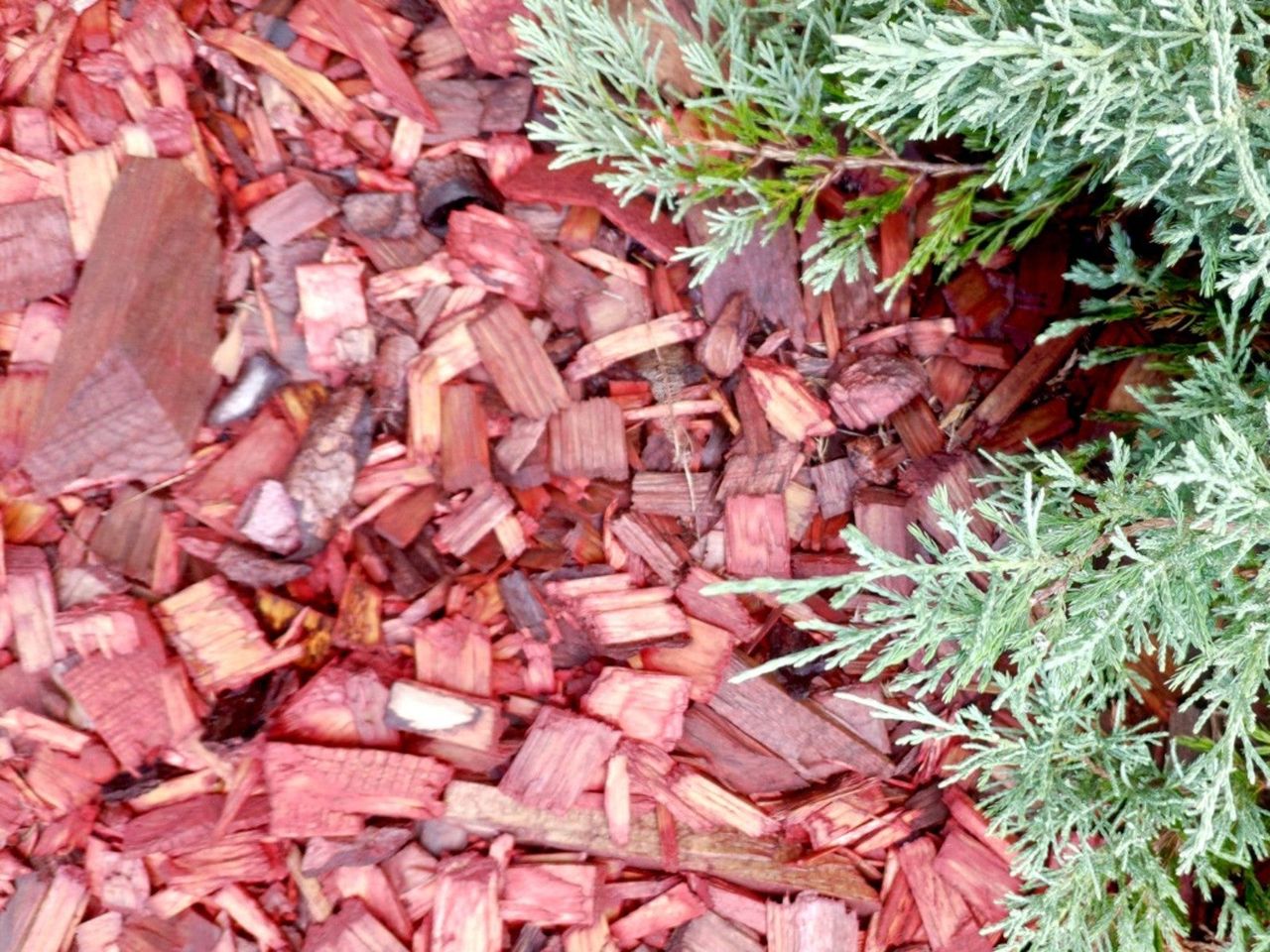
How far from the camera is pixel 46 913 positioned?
2713 mm

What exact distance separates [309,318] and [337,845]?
1441 mm

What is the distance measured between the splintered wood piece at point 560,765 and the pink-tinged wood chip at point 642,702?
0.15ft

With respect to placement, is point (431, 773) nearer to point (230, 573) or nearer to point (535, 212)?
point (230, 573)

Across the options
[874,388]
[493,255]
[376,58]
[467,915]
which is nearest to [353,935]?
[467,915]

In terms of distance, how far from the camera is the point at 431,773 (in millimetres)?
2670

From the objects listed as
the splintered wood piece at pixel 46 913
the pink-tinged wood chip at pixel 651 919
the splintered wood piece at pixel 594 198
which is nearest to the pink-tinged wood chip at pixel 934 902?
the pink-tinged wood chip at pixel 651 919

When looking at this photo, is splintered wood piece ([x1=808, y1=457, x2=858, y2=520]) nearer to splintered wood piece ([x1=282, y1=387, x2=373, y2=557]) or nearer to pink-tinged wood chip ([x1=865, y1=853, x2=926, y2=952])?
pink-tinged wood chip ([x1=865, y1=853, x2=926, y2=952])

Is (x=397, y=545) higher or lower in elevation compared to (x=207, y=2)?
lower

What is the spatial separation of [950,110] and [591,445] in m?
1.25

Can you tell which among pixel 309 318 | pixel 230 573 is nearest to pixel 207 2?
pixel 309 318

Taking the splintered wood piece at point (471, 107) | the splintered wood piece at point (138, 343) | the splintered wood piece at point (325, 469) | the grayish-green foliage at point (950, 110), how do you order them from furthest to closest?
1. the splintered wood piece at point (471, 107)
2. the splintered wood piece at point (325, 469)
3. the splintered wood piece at point (138, 343)
4. the grayish-green foliage at point (950, 110)

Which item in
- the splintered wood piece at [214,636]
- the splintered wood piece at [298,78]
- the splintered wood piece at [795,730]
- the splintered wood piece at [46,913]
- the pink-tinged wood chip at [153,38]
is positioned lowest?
the splintered wood piece at [46,913]

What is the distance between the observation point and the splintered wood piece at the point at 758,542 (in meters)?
2.75

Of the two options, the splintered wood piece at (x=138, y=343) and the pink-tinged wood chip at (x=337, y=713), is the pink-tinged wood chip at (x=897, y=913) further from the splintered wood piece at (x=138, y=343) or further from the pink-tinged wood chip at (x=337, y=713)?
the splintered wood piece at (x=138, y=343)
